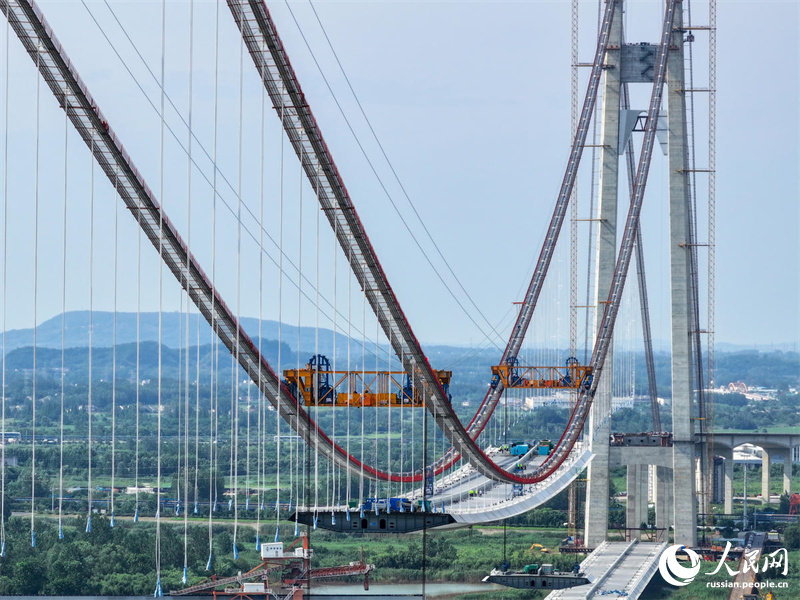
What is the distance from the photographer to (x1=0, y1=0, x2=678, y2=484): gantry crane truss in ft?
114

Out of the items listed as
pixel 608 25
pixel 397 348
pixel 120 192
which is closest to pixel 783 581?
pixel 608 25

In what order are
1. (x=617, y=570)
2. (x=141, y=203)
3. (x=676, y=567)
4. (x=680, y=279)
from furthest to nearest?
(x=676, y=567)
(x=680, y=279)
(x=617, y=570)
(x=141, y=203)

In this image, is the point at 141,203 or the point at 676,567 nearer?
the point at 141,203

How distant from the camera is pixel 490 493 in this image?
55.6m

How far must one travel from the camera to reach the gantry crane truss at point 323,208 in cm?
3484

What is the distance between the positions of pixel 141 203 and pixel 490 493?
67.9ft

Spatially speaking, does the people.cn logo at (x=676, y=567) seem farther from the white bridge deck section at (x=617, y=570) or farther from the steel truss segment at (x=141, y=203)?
the steel truss segment at (x=141, y=203)

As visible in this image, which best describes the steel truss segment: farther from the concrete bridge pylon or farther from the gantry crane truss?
the concrete bridge pylon

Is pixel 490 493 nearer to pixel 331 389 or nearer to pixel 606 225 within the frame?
pixel 606 225

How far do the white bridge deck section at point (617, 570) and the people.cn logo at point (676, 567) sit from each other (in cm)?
30

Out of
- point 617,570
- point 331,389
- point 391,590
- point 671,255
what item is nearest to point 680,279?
point 671,255

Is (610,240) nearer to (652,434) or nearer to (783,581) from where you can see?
(652,434)

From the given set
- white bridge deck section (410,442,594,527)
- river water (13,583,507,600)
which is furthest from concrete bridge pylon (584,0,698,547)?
river water (13,583,507,600)

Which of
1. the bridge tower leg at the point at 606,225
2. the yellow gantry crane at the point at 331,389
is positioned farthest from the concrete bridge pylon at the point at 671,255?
the yellow gantry crane at the point at 331,389
